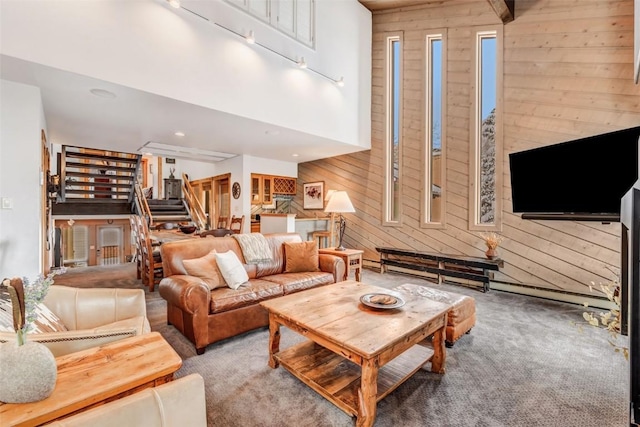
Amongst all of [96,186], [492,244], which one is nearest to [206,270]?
[492,244]

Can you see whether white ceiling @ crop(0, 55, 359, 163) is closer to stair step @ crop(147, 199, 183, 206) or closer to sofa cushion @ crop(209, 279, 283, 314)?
stair step @ crop(147, 199, 183, 206)

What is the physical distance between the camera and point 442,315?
2150 millimetres

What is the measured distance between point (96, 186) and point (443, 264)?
7706 millimetres

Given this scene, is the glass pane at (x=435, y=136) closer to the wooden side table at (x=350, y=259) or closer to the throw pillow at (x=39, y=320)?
the wooden side table at (x=350, y=259)

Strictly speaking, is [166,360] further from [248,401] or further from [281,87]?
[281,87]

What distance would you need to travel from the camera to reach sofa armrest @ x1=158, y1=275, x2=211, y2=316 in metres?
2.38

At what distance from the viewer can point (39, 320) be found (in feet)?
5.05

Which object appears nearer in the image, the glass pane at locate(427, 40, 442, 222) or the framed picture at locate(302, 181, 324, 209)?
the glass pane at locate(427, 40, 442, 222)

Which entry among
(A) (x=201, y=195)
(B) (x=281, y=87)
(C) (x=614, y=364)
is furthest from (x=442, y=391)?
(A) (x=201, y=195)

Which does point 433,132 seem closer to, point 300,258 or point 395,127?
point 395,127

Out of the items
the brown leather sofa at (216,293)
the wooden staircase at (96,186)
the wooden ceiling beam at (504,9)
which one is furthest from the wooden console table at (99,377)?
the wooden staircase at (96,186)

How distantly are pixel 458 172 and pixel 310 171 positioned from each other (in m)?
3.56

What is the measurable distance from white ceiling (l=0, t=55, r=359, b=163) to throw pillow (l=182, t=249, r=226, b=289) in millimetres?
1822

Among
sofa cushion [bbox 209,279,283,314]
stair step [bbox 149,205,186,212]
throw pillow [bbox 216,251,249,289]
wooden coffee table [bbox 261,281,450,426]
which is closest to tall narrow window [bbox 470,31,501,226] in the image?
wooden coffee table [bbox 261,281,450,426]
